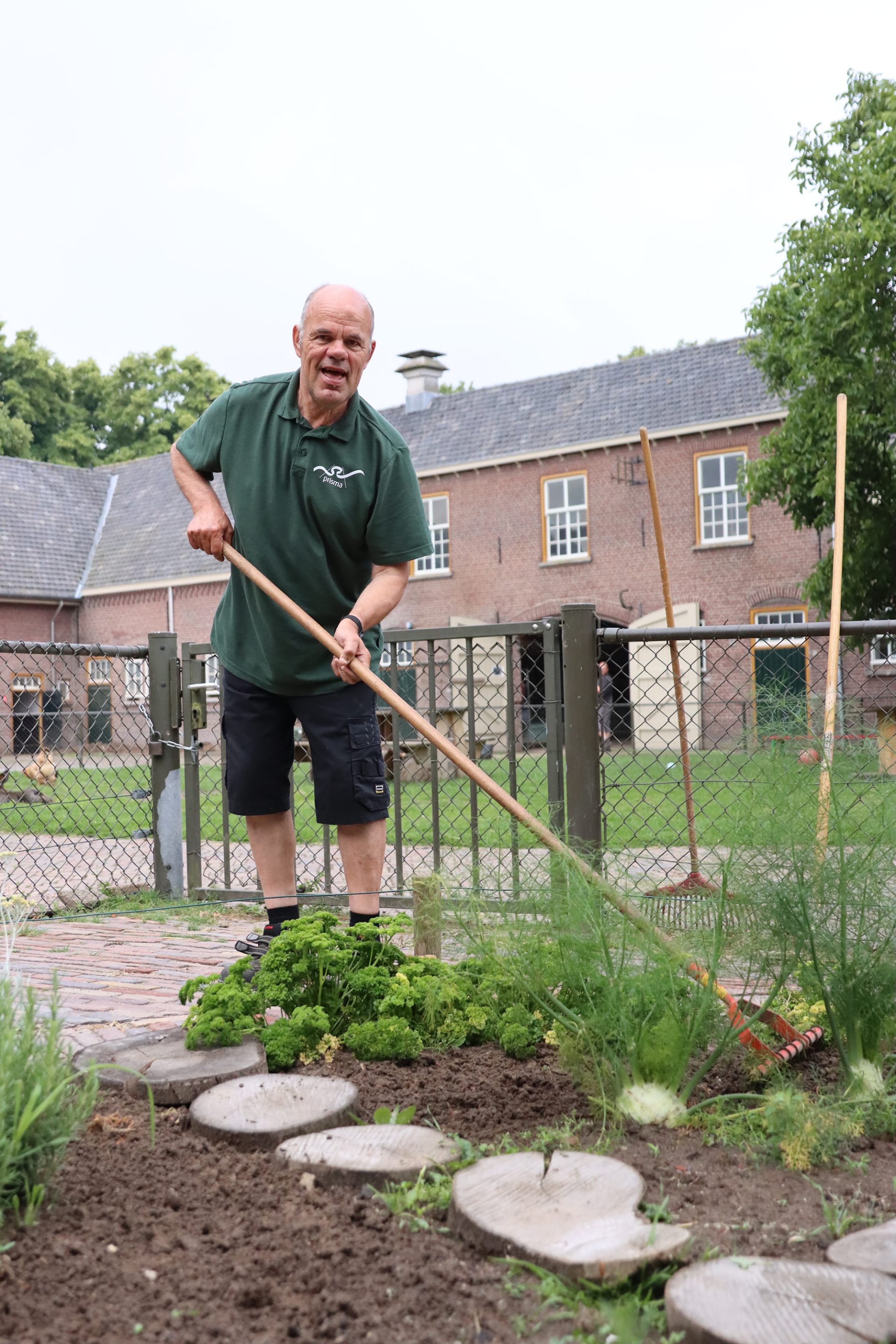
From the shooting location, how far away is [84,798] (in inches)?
371

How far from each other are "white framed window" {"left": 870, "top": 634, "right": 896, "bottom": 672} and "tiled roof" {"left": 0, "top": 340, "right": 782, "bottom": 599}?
54.8 ft

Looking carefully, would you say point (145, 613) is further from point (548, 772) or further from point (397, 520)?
point (397, 520)

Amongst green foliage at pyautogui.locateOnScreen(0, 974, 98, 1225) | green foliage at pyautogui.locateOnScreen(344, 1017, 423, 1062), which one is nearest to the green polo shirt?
green foliage at pyautogui.locateOnScreen(344, 1017, 423, 1062)

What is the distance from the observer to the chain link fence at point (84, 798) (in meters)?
6.09

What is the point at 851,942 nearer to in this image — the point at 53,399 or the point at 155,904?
the point at 155,904

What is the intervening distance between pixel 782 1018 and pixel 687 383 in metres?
22.9

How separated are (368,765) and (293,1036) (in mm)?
882

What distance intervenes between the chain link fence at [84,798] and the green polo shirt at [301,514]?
2.93 ft

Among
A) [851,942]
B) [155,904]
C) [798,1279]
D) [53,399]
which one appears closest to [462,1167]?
[798,1279]

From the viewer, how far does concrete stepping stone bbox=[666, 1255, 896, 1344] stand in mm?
1476

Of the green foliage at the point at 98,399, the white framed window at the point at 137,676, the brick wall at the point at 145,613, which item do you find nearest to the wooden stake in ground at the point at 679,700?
the white framed window at the point at 137,676

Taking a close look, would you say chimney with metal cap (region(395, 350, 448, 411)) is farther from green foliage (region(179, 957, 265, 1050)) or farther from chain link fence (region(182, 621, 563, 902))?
green foliage (region(179, 957, 265, 1050))

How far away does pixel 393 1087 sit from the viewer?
2.55m

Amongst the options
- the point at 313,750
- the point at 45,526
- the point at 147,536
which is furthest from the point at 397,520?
the point at 45,526
